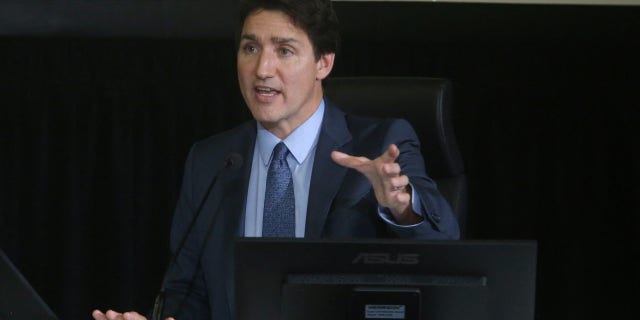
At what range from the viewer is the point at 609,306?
3.21 metres

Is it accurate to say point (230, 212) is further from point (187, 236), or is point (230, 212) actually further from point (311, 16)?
point (311, 16)

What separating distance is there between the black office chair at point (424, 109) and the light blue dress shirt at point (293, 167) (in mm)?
151

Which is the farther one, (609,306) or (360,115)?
(609,306)

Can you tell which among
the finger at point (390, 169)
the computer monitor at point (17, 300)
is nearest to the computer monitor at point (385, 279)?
the finger at point (390, 169)

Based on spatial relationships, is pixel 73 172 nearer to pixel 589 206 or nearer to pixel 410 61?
pixel 410 61

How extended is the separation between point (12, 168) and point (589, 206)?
1788mm

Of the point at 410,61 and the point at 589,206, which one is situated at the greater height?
the point at 410,61

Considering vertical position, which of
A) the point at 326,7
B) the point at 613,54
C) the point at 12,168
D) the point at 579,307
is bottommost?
the point at 579,307

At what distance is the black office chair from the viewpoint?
86.7 inches

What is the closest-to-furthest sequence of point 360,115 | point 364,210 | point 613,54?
point 364,210
point 360,115
point 613,54

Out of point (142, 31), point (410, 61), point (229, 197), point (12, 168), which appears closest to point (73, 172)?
point (12, 168)

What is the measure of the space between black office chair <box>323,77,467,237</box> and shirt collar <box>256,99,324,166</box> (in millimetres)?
176

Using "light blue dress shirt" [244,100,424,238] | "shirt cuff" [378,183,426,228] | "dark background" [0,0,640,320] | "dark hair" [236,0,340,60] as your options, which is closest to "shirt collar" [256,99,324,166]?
"light blue dress shirt" [244,100,424,238]

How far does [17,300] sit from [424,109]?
954mm
